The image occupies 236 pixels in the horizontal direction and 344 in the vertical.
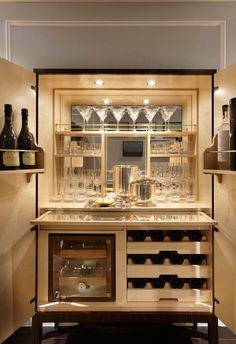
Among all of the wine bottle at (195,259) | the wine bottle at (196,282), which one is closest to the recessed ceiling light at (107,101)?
the wine bottle at (195,259)

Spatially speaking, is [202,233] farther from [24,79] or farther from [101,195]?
[24,79]

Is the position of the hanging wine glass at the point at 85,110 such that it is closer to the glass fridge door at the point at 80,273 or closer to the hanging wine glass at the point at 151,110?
the hanging wine glass at the point at 151,110

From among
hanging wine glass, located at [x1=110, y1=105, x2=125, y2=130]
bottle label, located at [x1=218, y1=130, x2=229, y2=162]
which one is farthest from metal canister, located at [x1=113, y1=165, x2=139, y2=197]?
bottle label, located at [x1=218, y1=130, x2=229, y2=162]

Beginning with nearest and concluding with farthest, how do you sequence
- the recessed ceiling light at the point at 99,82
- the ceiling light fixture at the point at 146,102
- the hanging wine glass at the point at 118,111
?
the recessed ceiling light at the point at 99,82 → the hanging wine glass at the point at 118,111 → the ceiling light fixture at the point at 146,102

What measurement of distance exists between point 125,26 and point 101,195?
1291 millimetres

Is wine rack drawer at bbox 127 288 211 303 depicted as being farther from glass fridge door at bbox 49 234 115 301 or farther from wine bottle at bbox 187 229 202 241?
wine bottle at bbox 187 229 202 241

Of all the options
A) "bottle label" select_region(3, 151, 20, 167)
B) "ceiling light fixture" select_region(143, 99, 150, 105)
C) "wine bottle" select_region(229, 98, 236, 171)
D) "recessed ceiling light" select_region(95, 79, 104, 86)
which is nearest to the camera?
"wine bottle" select_region(229, 98, 236, 171)

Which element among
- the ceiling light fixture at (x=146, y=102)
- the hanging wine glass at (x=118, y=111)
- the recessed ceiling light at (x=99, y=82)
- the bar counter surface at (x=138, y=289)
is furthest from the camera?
the ceiling light fixture at (x=146, y=102)

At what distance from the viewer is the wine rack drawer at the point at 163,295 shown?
1.86 m

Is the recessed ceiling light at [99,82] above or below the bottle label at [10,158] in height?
above

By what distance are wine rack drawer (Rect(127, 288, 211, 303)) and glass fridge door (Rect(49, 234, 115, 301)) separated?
14 cm

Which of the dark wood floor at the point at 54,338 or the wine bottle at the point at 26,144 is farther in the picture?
the dark wood floor at the point at 54,338

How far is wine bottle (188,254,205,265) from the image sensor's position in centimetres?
188

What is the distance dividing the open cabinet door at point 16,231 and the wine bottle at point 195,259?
100 cm
